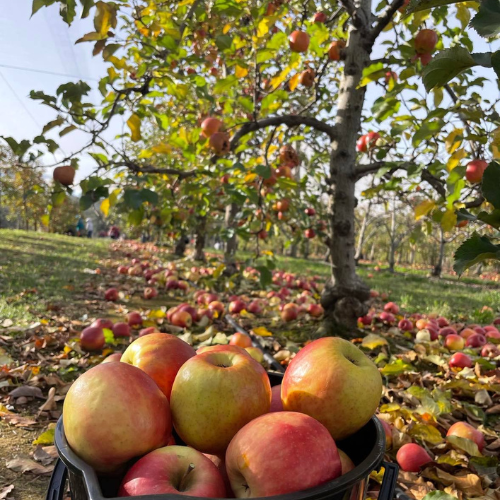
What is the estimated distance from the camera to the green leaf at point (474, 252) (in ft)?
3.12

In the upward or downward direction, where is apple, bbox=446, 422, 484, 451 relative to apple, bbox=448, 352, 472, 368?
downward

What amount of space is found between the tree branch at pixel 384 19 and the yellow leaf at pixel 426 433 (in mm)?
2480

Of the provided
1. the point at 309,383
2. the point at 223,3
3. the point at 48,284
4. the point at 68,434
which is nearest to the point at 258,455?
the point at 309,383

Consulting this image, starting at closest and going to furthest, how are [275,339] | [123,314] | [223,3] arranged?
1. [223,3]
2. [275,339]
3. [123,314]

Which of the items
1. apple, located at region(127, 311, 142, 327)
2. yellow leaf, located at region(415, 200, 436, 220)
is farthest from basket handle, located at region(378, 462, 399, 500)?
apple, located at region(127, 311, 142, 327)

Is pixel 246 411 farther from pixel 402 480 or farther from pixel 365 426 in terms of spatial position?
pixel 402 480

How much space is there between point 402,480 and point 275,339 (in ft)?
6.28

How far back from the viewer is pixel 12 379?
238cm

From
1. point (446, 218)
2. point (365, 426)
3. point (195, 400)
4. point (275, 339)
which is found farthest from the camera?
point (275, 339)

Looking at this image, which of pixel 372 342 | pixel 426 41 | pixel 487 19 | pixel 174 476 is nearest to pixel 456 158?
pixel 426 41

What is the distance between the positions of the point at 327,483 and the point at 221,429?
0.29m

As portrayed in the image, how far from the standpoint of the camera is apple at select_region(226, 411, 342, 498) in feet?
2.42

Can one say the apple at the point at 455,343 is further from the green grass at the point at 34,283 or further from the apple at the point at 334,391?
the green grass at the point at 34,283

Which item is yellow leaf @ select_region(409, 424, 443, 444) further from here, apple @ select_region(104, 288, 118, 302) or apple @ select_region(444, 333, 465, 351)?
apple @ select_region(104, 288, 118, 302)
